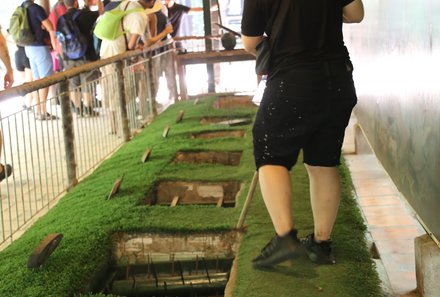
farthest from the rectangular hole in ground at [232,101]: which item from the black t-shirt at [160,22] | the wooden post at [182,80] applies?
the black t-shirt at [160,22]

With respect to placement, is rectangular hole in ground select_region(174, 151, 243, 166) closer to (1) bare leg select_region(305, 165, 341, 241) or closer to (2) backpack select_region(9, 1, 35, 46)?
(1) bare leg select_region(305, 165, 341, 241)

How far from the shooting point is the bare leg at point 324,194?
326 centimetres

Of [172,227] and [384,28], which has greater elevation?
[384,28]

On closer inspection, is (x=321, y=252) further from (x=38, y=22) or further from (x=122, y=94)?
(x=38, y=22)

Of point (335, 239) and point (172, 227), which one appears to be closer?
point (335, 239)

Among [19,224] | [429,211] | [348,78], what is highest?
[348,78]

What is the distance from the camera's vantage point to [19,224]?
4996mm

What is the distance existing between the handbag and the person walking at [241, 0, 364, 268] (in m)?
0.02

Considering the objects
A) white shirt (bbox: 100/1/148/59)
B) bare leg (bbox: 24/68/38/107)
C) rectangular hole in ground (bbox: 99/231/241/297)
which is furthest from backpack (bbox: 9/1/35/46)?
rectangular hole in ground (bbox: 99/231/241/297)

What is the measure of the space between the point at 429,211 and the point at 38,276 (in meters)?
1.98

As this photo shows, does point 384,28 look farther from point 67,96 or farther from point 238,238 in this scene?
point 67,96

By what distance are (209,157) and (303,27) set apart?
331cm

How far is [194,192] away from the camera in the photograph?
5.23 meters

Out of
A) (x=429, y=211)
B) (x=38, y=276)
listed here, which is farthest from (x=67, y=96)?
(x=429, y=211)
